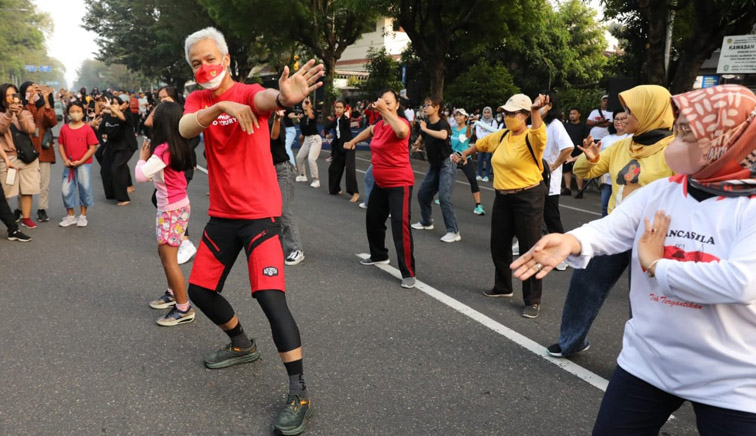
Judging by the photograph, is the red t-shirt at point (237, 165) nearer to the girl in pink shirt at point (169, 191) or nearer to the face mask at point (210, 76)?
the face mask at point (210, 76)

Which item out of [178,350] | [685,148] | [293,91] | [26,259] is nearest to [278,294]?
[293,91]

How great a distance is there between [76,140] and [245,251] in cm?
569

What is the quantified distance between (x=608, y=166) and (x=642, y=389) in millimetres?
2046

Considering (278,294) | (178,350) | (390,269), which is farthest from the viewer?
(390,269)

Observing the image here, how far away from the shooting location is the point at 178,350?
382 centimetres

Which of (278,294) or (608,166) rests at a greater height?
(608,166)

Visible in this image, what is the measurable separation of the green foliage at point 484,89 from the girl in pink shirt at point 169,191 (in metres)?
19.4

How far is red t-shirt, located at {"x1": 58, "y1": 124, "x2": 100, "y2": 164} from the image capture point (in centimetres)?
743

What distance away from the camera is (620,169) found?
133 inches

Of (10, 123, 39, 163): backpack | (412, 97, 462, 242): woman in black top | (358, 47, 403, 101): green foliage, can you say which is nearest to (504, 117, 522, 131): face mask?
(412, 97, 462, 242): woman in black top

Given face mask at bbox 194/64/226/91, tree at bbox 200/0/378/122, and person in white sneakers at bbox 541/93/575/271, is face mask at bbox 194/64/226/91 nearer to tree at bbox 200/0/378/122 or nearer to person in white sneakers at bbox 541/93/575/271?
person in white sneakers at bbox 541/93/575/271

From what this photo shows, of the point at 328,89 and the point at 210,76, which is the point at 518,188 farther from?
the point at 328,89

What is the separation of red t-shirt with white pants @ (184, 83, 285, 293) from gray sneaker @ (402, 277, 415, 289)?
2.35 m

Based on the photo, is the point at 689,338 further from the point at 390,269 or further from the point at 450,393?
the point at 390,269
